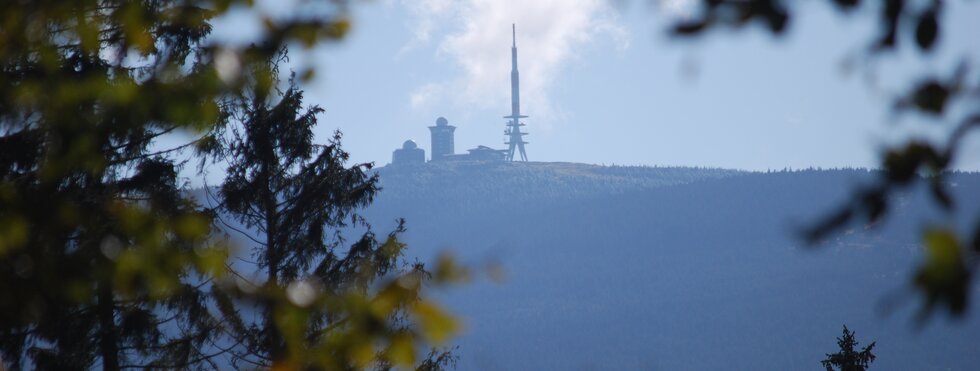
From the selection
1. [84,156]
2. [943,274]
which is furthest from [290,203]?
[943,274]

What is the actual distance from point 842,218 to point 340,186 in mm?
14502

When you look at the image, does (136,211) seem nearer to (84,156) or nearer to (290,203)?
(84,156)

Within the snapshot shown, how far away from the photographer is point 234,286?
265 centimetres

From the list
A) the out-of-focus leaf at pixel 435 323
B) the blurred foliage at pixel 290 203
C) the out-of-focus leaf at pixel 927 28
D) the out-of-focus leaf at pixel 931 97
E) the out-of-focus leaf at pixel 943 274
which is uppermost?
the blurred foliage at pixel 290 203

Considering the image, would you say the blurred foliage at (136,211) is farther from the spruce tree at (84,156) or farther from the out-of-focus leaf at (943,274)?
the out-of-focus leaf at (943,274)

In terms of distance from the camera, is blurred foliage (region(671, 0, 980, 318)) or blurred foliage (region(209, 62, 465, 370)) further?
blurred foliage (region(209, 62, 465, 370))

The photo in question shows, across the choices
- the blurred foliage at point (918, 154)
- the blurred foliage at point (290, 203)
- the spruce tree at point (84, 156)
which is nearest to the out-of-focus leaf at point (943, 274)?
the blurred foliage at point (918, 154)

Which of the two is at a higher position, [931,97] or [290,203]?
[290,203]

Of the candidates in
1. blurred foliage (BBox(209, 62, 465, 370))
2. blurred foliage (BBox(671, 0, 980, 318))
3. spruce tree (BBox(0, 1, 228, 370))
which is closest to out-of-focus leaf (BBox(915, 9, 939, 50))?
blurred foliage (BBox(671, 0, 980, 318))

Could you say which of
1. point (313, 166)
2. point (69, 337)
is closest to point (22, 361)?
point (69, 337)

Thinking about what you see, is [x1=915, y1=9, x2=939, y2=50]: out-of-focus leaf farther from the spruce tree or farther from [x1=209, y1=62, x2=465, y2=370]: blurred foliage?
[x1=209, y1=62, x2=465, y2=370]: blurred foliage

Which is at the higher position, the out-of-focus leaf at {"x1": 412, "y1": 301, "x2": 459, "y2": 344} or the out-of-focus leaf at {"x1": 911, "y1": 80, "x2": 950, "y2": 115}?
the out-of-focus leaf at {"x1": 911, "y1": 80, "x2": 950, "y2": 115}

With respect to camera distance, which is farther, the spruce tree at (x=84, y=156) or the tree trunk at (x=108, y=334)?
the tree trunk at (x=108, y=334)

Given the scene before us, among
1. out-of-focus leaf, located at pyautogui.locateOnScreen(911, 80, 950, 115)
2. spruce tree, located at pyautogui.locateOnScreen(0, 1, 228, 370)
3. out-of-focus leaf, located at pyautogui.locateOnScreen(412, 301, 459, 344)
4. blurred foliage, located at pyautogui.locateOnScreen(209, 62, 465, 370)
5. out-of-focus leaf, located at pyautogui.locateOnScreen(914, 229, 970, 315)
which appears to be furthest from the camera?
blurred foliage, located at pyautogui.locateOnScreen(209, 62, 465, 370)
